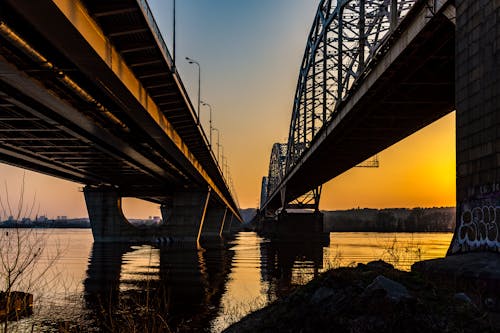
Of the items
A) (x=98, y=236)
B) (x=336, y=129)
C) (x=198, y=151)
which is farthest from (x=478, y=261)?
(x=98, y=236)

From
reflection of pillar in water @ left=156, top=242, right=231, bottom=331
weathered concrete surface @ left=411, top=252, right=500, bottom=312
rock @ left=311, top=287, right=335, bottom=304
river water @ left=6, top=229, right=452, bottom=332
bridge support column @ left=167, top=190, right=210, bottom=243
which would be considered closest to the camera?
rock @ left=311, top=287, right=335, bottom=304

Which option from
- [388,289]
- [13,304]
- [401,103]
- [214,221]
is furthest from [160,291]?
[214,221]

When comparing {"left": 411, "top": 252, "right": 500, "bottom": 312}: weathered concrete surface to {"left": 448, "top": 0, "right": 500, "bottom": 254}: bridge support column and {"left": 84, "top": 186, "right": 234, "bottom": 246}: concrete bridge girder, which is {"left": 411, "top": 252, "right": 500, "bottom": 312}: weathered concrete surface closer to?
{"left": 448, "top": 0, "right": 500, "bottom": 254}: bridge support column

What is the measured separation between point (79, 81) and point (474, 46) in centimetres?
1846

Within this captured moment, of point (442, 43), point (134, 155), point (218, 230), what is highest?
point (442, 43)

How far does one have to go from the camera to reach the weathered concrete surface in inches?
407

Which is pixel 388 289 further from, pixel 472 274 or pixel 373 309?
pixel 472 274

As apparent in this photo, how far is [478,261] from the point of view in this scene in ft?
40.1

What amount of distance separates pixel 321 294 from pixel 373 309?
1181 mm

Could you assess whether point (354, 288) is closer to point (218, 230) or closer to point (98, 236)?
point (98, 236)

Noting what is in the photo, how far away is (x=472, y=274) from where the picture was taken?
1122 cm

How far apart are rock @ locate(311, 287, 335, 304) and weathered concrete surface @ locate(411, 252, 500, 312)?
394 cm

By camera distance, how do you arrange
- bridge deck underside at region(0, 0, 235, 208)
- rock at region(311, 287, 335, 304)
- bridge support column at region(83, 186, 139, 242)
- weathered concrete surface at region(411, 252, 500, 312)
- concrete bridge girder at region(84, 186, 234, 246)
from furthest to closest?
1. bridge support column at region(83, 186, 139, 242)
2. concrete bridge girder at region(84, 186, 234, 246)
3. bridge deck underside at region(0, 0, 235, 208)
4. weathered concrete surface at region(411, 252, 500, 312)
5. rock at region(311, 287, 335, 304)

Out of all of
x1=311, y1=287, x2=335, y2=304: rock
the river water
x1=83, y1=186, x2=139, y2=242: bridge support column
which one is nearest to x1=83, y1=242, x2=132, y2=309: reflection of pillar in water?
the river water
